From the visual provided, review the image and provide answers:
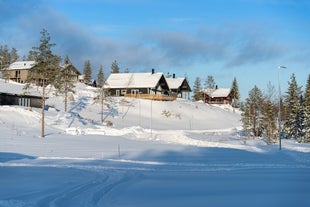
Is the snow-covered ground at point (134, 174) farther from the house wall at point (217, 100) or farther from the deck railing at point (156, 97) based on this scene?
the house wall at point (217, 100)

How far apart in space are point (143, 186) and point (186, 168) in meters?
6.57

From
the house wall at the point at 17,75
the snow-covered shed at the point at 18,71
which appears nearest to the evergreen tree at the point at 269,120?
the snow-covered shed at the point at 18,71

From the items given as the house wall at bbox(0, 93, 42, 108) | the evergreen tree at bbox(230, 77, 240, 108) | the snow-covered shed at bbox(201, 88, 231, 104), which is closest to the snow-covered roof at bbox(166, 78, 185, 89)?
the snow-covered shed at bbox(201, 88, 231, 104)

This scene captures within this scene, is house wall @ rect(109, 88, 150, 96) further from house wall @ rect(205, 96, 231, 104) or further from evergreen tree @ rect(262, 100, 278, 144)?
evergreen tree @ rect(262, 100, 278, 144)

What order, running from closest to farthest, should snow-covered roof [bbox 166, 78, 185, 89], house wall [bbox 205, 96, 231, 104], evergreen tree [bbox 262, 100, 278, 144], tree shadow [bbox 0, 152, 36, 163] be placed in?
1. tree shadow [bbox 0, 152, 36, 163]
2. evergreen tree [bbox 262, 100, 278, 144]
3. snow-covered roof [bbox 166, 78, 185, 89]
4. house wall [bbox 205, 96, 231, 104]

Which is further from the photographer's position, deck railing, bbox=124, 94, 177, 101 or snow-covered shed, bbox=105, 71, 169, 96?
snow-covered shed, bbox=105, 71, 169, 96

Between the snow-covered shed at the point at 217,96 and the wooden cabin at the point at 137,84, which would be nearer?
the wooden cabin at the point at 137,84

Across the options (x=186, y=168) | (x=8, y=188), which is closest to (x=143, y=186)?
(x=8, y=188)

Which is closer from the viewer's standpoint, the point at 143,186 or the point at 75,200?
the point at 75,200

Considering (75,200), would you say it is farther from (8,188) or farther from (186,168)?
(186,168)

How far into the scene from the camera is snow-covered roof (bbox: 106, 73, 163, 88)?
87625 mm

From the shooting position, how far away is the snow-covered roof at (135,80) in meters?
87.6

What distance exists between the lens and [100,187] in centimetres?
1272

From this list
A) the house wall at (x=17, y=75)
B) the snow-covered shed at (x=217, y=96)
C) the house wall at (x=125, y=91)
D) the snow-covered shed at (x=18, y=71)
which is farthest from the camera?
the snow-covered shed at (x=217, y=96)
